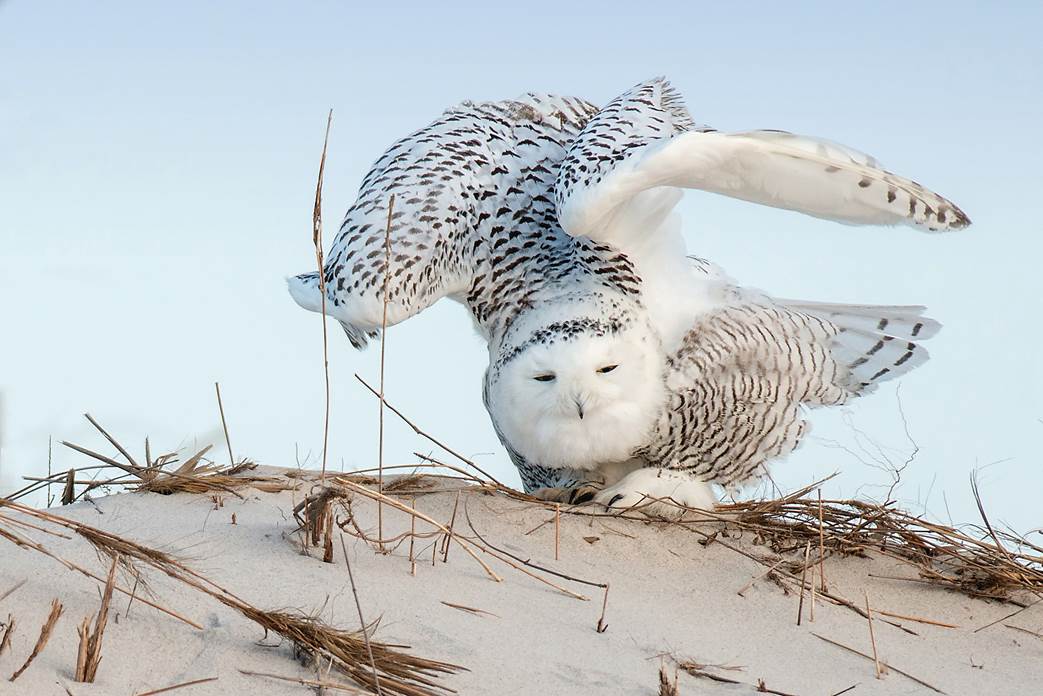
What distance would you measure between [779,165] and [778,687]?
1.85 meters

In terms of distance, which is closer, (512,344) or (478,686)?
(478,686)

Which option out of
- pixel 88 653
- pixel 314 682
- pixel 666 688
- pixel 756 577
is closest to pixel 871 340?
pixel 756 577

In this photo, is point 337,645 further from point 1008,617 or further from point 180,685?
point 1008,617

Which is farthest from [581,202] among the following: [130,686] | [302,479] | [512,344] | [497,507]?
[130,686]

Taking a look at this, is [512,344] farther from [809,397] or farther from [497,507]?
[809,397]

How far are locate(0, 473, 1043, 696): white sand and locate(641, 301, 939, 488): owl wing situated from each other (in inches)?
16.8

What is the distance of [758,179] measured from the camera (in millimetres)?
4332

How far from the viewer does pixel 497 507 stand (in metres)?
4.68

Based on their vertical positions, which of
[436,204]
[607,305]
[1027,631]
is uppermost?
[436,204]

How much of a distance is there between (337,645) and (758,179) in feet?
7.68

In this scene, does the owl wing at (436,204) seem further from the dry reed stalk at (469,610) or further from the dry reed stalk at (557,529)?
the dry reed stalk at (469,610)

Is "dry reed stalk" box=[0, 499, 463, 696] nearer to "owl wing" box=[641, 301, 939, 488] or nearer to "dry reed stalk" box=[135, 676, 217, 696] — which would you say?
"dry reed stalk" box=[135, 676, 217, 696]

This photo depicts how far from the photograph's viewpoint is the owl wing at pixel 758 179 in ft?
13.8

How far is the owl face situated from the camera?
4531 millimetres
